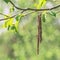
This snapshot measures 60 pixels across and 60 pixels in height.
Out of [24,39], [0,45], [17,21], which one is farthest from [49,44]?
[17,21]

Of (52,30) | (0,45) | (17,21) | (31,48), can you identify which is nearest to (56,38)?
(52,30)

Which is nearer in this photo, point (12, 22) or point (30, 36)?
point (12, 22)

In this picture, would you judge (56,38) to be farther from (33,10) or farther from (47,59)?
(33,10)


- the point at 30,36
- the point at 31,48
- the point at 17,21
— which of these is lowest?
the point at 31,48

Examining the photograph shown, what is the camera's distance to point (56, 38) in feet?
35.3

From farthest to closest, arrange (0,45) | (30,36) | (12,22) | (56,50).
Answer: (0,45) → (56,50) → (30,36) → (12,22)

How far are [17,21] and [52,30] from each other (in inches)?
355

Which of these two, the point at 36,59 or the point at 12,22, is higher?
the point at 12,22

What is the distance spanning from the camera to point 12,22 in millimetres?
1726

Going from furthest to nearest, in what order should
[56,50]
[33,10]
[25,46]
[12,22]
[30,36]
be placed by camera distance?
[25,46] < [56,50] < [30,36] < [12,22] < [33,10]

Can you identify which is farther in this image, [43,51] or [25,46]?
[25,46]

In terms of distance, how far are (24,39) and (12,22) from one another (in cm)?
981

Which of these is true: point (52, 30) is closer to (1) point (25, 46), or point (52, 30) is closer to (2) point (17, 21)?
(1) point (25, 46)

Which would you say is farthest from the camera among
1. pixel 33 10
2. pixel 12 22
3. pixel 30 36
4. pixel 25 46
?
pixel 25 46
